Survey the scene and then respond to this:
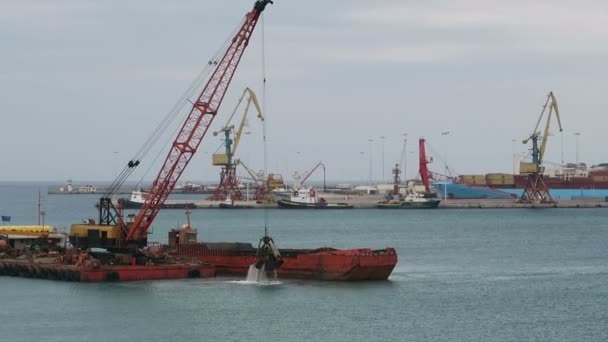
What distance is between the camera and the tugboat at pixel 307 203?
16325cm

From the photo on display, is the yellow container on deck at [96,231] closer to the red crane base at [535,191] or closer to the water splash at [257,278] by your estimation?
the water splash at [257,278]

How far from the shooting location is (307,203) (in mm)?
163250

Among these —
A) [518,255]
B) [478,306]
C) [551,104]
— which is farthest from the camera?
[551,104]

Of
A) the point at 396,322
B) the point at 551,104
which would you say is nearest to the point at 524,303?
the point at 396,322

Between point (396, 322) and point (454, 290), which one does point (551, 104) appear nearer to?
point (454, 290)

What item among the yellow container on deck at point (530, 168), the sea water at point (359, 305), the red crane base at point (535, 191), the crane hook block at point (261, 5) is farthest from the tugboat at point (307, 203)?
the crane hook block at point (261, 5)

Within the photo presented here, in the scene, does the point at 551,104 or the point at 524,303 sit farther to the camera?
the point at 551,104

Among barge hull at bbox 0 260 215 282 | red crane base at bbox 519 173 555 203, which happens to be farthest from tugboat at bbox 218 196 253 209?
barge hull at bbox 0 260 215 282

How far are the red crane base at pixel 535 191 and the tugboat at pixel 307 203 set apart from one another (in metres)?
24.5

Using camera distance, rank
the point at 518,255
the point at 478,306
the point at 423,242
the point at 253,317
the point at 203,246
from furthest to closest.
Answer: the point at 423,242
the point at 518,255
the point at 203,246
the point at 478,306
the point at 253,317

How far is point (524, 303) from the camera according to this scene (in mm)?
52781

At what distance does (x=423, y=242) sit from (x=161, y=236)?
873 inches

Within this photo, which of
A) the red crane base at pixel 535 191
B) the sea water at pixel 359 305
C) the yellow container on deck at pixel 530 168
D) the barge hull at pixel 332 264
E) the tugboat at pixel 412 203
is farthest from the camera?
the red crane base at pixel 535 191

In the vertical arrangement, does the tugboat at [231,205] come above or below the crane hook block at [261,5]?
below
